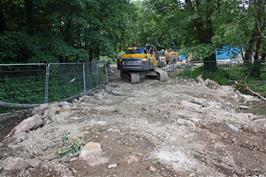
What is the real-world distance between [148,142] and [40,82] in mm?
5182

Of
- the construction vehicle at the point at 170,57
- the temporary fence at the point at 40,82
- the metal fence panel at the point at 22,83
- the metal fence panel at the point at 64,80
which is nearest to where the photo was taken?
the metal fence panel at the point at 22,83

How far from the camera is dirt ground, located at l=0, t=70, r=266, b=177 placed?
4891 millimetres

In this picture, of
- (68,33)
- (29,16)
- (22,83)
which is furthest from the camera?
(68,33)

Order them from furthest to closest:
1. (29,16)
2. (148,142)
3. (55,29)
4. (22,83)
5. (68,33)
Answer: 1. (68,33)
2. (55,29)
3. (29,16)
4. (22,83)
5. (148,142)

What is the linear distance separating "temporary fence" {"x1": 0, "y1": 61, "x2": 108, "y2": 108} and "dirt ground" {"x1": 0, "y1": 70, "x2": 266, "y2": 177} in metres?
1.07

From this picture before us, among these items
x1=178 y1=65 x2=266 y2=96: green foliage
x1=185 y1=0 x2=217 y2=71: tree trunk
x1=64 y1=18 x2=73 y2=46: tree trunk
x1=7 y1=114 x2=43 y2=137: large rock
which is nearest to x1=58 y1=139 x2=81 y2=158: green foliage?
x1=7 y1=114 x2=43 y2=137: large rock

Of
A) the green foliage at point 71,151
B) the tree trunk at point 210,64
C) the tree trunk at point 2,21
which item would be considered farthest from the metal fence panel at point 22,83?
the tree trunk at point 210,64

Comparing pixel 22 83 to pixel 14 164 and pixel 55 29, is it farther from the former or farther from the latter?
pixel 14 164

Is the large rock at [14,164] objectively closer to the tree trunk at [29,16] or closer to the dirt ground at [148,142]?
the dirt ground at [148,142]

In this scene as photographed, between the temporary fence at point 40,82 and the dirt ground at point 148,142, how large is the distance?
1068 millimetres

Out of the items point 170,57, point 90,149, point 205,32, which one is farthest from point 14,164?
point 170,57

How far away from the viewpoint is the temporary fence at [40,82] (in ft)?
29.4

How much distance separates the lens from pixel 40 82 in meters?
9.96

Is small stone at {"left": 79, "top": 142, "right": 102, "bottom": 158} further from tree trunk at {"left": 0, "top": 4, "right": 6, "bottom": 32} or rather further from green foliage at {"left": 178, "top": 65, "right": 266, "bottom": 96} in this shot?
green foliage at {"left": 178, "top": 65, "right": 266, "bottom": 96}
